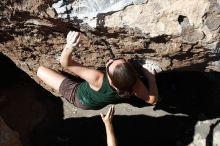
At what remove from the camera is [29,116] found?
4309mm

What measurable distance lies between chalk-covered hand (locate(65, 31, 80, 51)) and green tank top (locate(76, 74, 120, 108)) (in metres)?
0.38

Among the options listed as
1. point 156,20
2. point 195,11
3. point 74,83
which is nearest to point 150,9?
point 156,20

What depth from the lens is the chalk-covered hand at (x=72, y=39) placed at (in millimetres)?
2984

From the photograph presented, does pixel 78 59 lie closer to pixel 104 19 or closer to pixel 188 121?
pixel 104 19

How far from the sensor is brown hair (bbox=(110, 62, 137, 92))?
2.85 metres

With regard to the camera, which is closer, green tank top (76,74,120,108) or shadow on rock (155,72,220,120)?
green tank top (76,74,120,108)

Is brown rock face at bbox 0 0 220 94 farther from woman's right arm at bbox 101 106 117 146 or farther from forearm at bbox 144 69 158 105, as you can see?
woman's right arm at bbox 101 106 117 146

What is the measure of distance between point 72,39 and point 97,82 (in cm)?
45

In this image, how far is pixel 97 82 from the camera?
10.7ft

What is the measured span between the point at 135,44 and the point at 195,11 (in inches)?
21.6

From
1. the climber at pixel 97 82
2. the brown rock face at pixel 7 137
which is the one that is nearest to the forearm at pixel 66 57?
the climber at pixel 97 82

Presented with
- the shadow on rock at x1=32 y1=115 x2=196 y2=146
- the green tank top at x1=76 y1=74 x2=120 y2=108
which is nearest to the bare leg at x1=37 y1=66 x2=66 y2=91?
the green tank top at x1=76 y1=74 x2=120 y2=108

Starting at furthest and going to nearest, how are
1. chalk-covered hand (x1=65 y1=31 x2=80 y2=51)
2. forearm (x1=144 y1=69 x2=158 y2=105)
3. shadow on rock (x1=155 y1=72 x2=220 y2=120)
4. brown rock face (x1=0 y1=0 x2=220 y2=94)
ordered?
shadow on rock (x1=155 y1=72 x2=220 y2=120) < forearm (x1=144 y1=69 x2=158 y2=105) < chalk-covered hand (x1=65 y1=31 x2=80 y2=51) < brown rock face (x1=0 y1=0 x2=220 y2=94)

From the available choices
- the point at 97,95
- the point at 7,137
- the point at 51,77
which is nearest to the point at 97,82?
the point at 97,95
